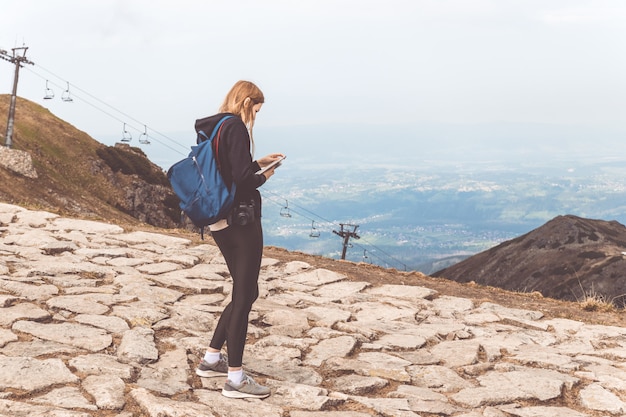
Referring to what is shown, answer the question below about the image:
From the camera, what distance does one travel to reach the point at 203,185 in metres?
5.36

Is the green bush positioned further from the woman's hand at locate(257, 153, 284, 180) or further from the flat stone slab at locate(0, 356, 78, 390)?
the woman's hand at locate(257, 153, 284, 180)

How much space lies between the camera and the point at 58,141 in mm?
55312

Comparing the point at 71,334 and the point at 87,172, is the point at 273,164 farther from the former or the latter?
the point at 87,172

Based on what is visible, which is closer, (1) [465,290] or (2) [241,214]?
(2) [241,214]

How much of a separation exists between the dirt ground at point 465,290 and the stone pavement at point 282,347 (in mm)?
688

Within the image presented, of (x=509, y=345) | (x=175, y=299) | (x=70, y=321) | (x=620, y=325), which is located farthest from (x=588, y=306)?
(x=70, y=321)

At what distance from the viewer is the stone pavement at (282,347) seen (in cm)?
548

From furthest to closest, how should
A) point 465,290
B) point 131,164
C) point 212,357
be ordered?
1. point 131,164
2. point 465,290
3. point 212,357

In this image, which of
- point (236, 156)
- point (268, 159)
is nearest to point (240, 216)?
point (236, 156)

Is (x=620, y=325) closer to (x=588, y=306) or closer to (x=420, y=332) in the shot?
(x=588, y=306)

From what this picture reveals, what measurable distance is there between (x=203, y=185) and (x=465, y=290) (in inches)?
344

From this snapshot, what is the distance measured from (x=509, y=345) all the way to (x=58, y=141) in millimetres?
54141

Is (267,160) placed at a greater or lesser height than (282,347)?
greater

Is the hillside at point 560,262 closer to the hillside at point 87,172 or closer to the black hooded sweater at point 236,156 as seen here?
the hillside at point 87,172
